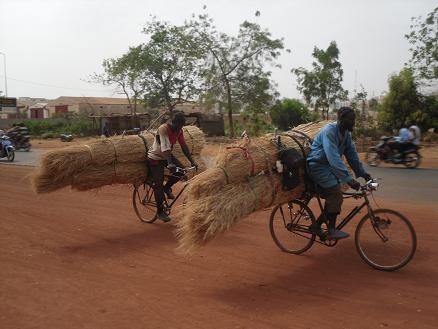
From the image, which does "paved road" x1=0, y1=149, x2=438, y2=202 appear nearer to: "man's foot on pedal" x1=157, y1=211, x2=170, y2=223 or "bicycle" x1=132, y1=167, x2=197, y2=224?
"bicycle" x1=132, y1=167, x2=197, y2=224

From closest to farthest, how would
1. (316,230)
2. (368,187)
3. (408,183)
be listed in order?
(368,187), (316,230), (408,183)

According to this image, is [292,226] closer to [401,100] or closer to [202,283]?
[202,283]

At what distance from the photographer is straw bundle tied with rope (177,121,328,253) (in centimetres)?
470

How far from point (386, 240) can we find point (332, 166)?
1019 millimetres

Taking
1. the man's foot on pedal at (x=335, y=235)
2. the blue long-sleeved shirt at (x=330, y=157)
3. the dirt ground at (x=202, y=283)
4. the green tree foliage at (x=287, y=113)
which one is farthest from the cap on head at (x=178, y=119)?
the green tree foliage at (x=287, y=113)

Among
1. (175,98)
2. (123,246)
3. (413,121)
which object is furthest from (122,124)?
(123,246)

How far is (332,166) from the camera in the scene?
5066 mm

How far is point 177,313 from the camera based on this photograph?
4.15 m

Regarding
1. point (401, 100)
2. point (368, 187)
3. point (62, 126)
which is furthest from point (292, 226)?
point (62, 126)

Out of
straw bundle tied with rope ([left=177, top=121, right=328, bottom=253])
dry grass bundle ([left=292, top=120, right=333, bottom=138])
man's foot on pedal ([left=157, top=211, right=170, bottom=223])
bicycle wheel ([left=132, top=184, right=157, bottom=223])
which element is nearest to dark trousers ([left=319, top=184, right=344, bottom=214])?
straw bundle tied with rope ([left=177, top=121, right=328, bottom=253])

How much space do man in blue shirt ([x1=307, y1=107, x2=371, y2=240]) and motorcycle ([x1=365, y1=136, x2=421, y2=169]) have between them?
10.0 metres

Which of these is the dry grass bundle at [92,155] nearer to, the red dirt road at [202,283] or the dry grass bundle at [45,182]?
the dry grass bundle at [45,182]

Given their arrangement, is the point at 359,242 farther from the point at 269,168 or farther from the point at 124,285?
the point at 124,285

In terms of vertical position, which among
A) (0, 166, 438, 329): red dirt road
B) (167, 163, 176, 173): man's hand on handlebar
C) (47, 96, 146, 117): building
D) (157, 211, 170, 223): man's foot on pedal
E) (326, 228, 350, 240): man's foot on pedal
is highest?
(47, 96, 146, 117): building
